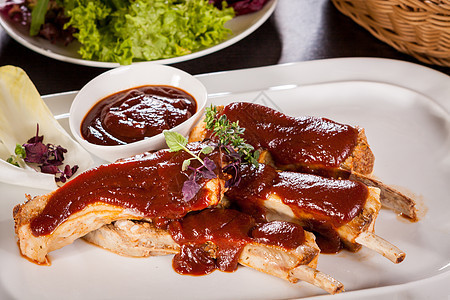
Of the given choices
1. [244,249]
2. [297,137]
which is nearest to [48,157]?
[244,249]

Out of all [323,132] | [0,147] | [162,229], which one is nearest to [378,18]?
[323,132]

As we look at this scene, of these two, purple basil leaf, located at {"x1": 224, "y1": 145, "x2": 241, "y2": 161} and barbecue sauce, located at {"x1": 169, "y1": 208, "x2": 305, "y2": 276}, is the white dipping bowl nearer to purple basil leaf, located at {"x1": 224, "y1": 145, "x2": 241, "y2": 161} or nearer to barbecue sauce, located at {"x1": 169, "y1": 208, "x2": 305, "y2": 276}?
purple basil leaf, located at {"x1": 224, "y1": 145, "x2": 241, "y2": 161}

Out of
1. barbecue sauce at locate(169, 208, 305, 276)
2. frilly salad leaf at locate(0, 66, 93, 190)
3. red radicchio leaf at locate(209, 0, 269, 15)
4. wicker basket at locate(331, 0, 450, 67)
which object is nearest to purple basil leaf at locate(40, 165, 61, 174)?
frilly salad leaf at locate(0, 66, 93, 190)

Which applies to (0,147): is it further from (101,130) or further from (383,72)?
(383,72)

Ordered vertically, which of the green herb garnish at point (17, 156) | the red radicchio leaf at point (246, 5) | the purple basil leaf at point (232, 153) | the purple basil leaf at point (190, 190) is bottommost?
the green herb garnish at point (17, 156)

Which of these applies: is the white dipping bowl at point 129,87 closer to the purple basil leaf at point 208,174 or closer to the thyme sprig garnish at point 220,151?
the thyme sprig garnish at point 220,151

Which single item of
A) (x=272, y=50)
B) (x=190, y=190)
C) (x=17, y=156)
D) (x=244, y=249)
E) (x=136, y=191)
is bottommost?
(x=17, y=156)

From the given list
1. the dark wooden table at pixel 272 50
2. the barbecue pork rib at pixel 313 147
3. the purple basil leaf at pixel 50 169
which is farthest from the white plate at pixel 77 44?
the barbecue pork rib at pixel 313 147

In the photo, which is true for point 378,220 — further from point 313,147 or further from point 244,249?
point 244,249
